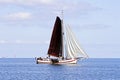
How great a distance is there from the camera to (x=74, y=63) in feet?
539

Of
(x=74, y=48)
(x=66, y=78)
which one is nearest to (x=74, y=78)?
(x=66, y=78)

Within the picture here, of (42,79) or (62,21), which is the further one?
(62,21)

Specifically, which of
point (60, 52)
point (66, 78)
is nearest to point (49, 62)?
point (60, 52)

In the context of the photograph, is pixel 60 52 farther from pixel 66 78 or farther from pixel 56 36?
pixel 66 78

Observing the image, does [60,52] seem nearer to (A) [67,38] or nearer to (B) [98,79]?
(A) [67,38]

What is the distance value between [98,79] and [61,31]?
5590cm

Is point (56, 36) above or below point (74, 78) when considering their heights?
→ above

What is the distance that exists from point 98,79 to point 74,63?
5984 centimetres

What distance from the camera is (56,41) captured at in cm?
16025

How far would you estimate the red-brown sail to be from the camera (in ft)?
519

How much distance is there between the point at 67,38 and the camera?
15750 centimetres

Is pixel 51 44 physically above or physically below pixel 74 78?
above

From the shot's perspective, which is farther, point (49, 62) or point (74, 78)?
point (49, 62)

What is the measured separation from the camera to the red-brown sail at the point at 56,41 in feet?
519
